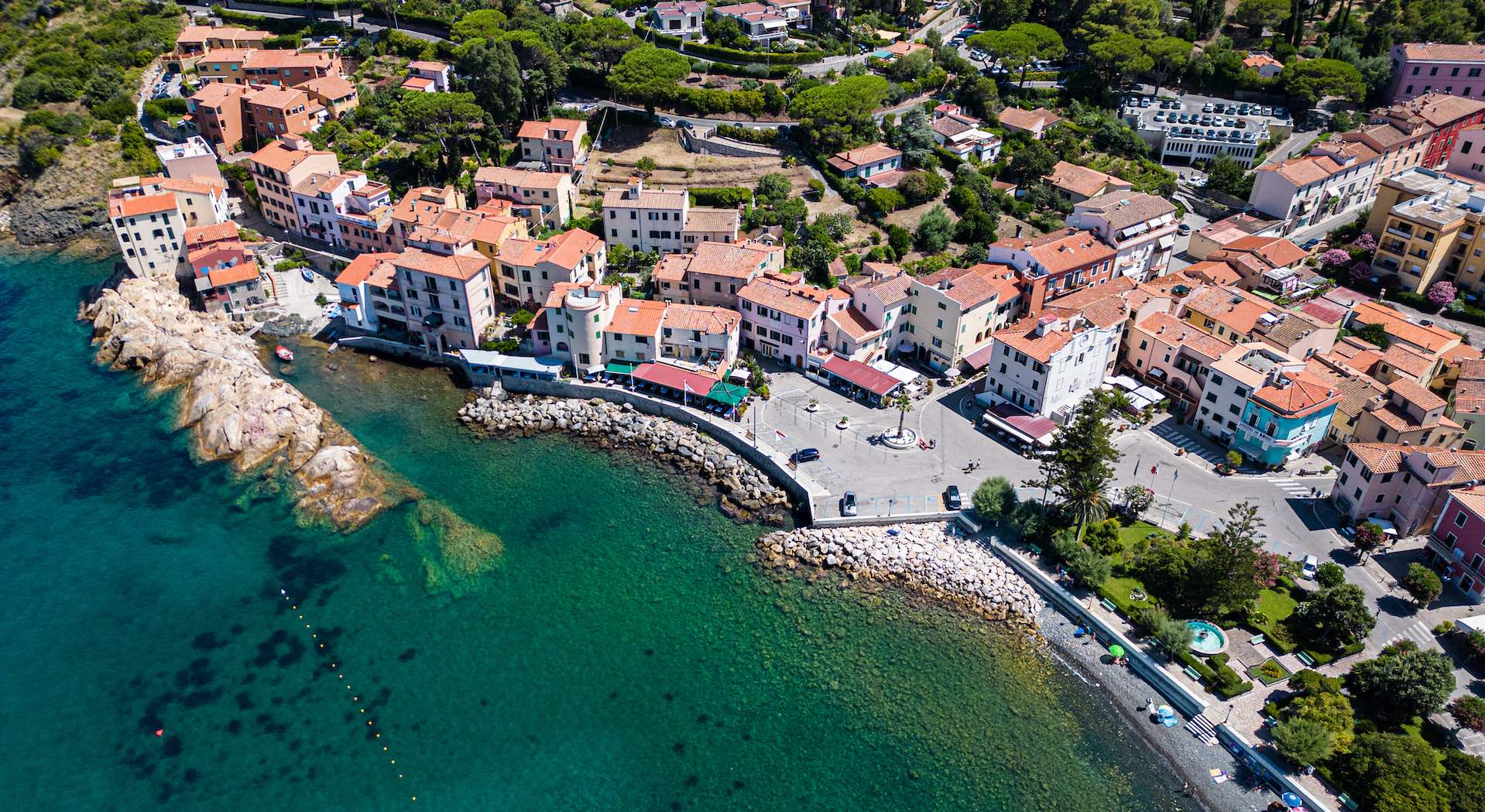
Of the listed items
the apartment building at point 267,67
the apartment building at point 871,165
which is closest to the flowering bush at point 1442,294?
the apartment building at point 871,165

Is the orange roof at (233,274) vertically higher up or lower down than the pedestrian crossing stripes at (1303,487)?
higher up

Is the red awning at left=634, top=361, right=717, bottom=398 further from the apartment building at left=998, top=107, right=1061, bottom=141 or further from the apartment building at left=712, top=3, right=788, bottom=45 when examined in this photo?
the apartment building at left=712, top=3, right=788, bottom=45

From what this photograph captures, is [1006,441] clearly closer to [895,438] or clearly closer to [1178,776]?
[895,438]

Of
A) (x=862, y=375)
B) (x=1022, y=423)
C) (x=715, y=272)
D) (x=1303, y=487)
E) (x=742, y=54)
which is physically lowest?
(x=1303, y=487)

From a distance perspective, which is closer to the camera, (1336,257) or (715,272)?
(715,272)

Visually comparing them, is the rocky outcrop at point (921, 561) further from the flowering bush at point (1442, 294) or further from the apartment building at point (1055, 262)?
the flowering bush at point (1442, 294)

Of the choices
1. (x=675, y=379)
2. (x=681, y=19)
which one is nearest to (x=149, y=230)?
(x=675, y=379)

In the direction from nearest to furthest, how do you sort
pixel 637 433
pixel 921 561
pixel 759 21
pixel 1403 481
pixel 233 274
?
pixel 1403 481
pixel 921 561
pixel 637 433
pixel 233 274
pixel 759 21

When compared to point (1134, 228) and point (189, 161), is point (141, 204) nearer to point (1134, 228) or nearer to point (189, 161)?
point (189, 161)
